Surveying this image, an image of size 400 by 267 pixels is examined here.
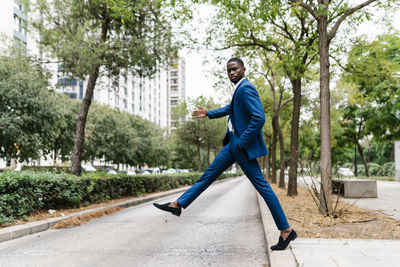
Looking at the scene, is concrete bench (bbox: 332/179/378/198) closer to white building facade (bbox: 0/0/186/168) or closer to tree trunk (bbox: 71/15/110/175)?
white building facade (bbox: 0/0/186/168)

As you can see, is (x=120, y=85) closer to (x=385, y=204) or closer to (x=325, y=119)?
(x=325, y=119)

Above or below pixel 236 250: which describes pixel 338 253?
above

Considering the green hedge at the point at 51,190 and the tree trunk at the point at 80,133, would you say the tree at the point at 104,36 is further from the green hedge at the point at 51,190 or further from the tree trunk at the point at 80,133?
the green hedge at the point at 51,190

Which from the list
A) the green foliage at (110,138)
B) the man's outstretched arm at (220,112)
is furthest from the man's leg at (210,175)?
the green foliage at (110,138)

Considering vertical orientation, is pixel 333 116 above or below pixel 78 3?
below

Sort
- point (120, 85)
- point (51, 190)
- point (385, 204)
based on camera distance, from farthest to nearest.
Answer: point (120, 85) < point (385, 204) < point (51, 190)

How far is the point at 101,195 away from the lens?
1068 centimetres

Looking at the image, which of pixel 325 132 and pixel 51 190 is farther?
pixel 51 190

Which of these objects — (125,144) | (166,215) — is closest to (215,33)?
(166,215)

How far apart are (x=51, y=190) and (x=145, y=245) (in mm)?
4085

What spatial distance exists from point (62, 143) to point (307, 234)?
26.6 meters

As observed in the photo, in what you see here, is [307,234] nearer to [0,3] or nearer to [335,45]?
[335,45]

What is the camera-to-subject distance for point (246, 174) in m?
3.86

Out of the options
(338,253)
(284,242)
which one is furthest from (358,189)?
(284,242)
